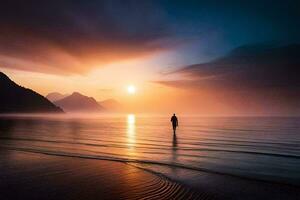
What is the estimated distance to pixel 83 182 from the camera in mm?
12500

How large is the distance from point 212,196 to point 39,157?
551 inches

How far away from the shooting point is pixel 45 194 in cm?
1062

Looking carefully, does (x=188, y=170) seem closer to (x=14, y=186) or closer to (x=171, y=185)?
(x=171, y=185)

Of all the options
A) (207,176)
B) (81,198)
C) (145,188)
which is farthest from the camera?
(207,176)

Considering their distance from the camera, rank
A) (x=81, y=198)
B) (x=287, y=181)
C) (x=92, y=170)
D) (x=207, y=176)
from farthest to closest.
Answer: (x=92, y=170) → (x=207, y=176) → (x=287, y=181) → (x=81, y=198)

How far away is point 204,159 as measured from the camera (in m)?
19.1

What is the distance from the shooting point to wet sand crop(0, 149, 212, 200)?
10.5 meters

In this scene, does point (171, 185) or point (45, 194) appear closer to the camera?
point (45, 194)

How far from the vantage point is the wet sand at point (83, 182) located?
34.5 ft

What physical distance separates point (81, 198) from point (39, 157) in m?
11.2

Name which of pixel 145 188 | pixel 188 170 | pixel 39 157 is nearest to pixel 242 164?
pixel 188 170

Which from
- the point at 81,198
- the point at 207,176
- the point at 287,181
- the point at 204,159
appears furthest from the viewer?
the point at 204,159

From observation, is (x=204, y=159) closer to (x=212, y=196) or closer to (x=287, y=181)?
(x=287, y=181)

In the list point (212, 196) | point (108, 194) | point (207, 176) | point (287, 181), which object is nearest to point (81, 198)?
point (108, 194)
